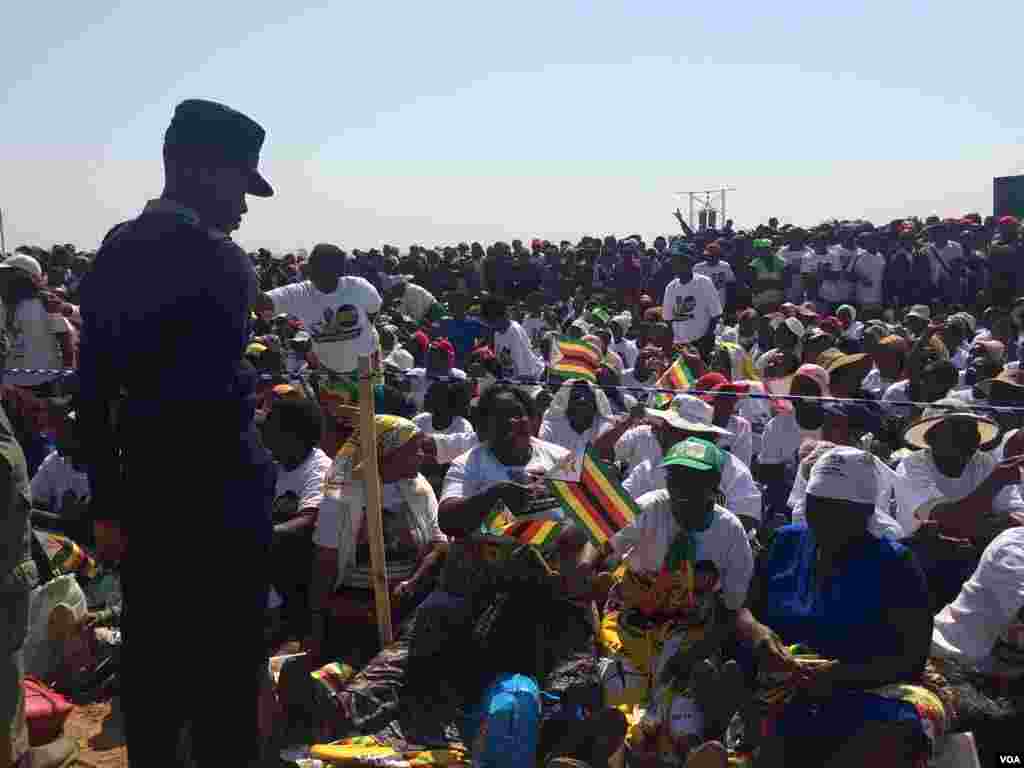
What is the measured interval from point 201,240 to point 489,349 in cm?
583

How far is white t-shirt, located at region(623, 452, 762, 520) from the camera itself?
5.09m

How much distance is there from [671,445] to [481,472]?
1312 millimetres

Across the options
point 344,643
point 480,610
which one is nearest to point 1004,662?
point 480,610

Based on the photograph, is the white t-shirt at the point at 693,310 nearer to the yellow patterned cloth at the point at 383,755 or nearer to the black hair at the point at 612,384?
the black hair at the point at 612,384

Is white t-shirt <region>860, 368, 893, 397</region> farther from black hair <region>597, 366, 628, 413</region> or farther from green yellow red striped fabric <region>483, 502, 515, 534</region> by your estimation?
green yellow red striped fabric <region>483, 502, 515, 534</region>

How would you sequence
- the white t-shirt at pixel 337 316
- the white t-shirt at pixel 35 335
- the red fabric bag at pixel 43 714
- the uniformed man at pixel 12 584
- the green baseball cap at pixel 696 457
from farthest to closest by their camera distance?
the white t-shirt at pixel 35 335 < the white t-shirt at pixel 337 316 < the green baseball cap at pixel 696 457 < the red fabric bag at pixel 43 714 < the uniformed man at pixel 12 584

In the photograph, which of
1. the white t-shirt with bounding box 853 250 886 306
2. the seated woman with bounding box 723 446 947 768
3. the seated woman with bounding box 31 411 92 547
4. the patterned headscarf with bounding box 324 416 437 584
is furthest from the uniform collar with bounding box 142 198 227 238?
the white t-shirt with bounding box 853 250 886 306

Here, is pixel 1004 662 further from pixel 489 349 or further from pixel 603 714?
pixel 489 349

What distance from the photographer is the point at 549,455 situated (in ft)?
15.7

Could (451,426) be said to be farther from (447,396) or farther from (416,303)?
(416,303)

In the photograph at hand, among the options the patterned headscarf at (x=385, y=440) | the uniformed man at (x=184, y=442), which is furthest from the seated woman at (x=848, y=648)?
the uniformed man at (x=184, y=442)

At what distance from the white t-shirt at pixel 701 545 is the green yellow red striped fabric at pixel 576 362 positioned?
301 cm

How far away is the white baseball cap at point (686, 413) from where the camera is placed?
5363 millimetres

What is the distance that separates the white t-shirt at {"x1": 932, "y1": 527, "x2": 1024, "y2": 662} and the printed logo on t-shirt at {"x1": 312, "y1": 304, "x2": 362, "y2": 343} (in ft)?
16.0
